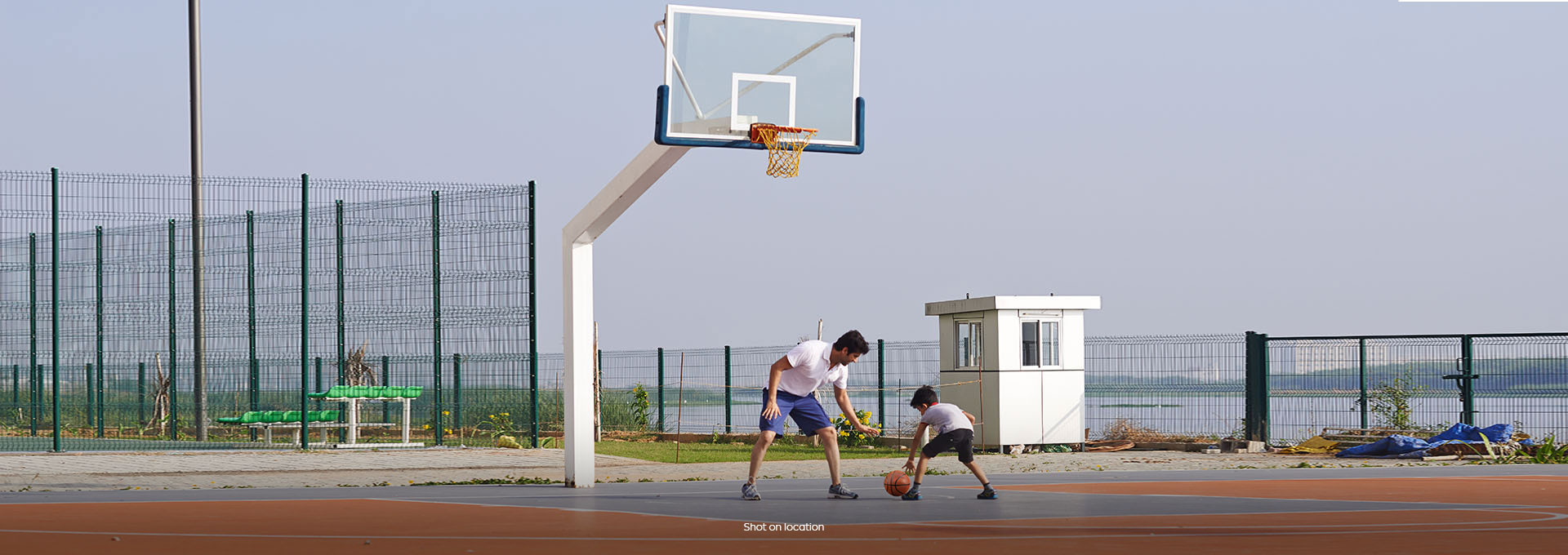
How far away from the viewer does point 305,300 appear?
65.1 ft

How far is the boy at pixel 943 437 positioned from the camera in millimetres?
12156

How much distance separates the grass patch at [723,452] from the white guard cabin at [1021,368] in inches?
49.8

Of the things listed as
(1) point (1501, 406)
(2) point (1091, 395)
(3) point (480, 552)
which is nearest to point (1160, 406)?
(2) point (1091, 395)

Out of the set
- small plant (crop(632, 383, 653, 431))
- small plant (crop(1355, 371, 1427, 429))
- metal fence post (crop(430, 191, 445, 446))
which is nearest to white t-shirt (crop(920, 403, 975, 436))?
metal fence post (crop(430, 191, 445, 446))

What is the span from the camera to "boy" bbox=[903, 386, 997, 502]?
1216 centimetres

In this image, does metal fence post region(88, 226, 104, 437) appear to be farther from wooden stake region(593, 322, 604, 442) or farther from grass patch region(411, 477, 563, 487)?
grass patch region(411, 477, 563, 487)

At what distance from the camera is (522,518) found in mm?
10570

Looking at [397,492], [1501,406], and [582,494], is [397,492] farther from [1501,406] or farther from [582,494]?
[1501,406]

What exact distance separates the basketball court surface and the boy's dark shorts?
44 centimetres

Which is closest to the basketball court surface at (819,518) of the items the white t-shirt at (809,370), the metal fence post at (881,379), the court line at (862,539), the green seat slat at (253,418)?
the court line at (862,539)

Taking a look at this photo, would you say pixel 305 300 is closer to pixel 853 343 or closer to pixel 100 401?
pixel 100 401

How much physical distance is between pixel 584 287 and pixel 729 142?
70.2 inches

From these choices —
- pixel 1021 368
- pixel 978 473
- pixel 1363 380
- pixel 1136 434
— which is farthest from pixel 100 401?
pixel 1363 380

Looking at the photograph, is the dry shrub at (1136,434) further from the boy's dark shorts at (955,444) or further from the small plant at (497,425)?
the boy's dark shorts at (955,444)
